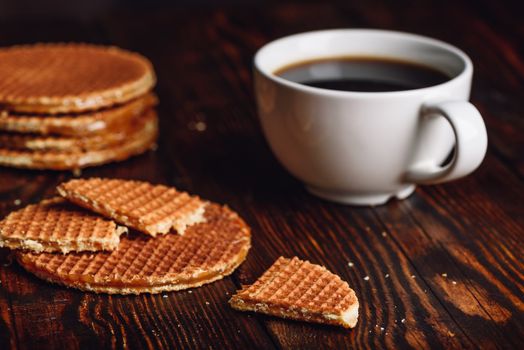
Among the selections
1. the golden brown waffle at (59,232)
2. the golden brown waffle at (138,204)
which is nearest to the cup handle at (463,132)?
the golden brown waffle at (138,204)

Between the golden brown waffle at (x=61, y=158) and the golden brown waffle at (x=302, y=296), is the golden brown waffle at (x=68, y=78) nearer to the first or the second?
the golden brown waffle at (x=61, y=158)

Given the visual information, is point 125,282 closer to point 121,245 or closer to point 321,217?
point 121,245

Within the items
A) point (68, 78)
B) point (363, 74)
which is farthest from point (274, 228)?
point (68, 78)

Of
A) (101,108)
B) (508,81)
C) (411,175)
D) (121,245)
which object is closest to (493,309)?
(411,175)

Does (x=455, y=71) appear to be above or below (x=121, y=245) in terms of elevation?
above

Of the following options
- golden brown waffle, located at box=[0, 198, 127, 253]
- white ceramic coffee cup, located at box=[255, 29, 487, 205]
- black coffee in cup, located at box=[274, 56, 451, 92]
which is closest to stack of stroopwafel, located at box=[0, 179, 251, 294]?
golden brown waffle, located at box=[0, 198, 127, 253]

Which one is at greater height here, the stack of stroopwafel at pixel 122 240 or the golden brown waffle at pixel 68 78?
the golden brown waffle at pixel 68 78
